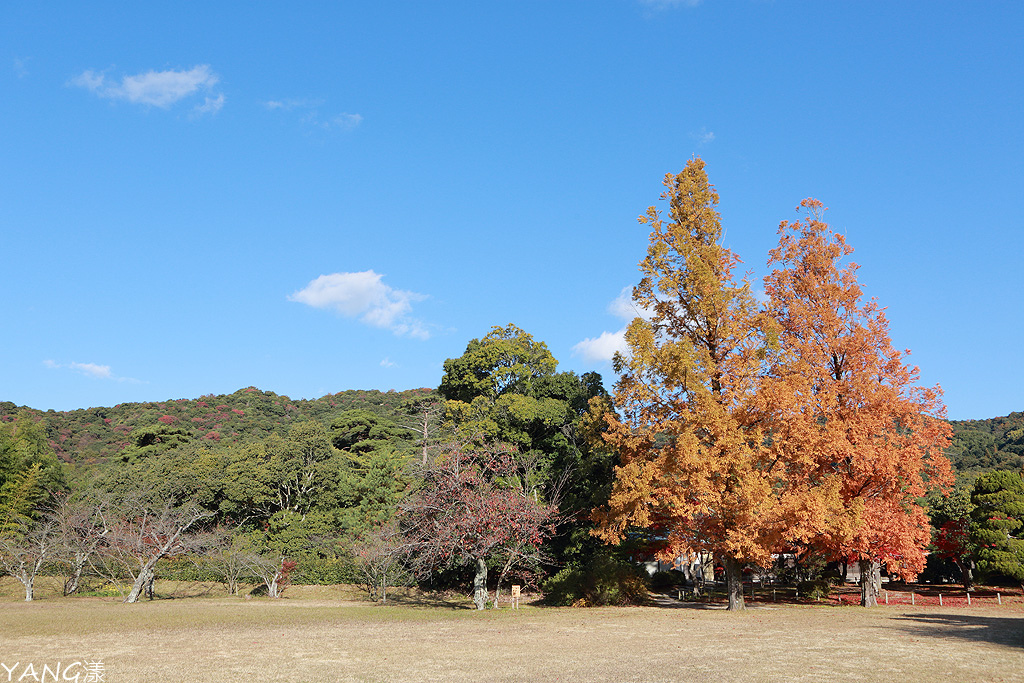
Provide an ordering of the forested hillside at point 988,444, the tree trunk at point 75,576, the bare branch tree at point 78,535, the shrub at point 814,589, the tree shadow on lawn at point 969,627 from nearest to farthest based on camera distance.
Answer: the tree shadow on lawn at point 969,627 → the bare branch tree at point 78,535 → the tree trunk at point 75,576 → the shrub at point 814,589 → the forested hillside at point 988,444

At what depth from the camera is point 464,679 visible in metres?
10.6

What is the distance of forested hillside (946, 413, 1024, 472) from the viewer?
48688mm

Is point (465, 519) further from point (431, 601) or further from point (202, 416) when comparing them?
point (202, 416)

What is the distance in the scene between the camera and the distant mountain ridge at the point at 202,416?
180 feet

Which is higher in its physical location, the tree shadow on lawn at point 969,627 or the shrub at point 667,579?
the tree shadow on lawn at point 969,627

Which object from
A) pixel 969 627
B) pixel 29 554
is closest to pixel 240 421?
pixel 29 554

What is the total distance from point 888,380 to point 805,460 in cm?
500

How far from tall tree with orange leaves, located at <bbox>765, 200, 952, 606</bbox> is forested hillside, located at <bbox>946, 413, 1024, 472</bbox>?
85.4 ft

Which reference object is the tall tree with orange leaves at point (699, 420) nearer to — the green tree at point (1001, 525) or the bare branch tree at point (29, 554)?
the green tree at point (1001, 525)

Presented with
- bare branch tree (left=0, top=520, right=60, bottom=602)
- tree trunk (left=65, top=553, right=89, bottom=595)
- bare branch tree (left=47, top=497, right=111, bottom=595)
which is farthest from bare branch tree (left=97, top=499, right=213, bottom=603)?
bare branch tree (left=0, top=520, right=60, bottom=602)

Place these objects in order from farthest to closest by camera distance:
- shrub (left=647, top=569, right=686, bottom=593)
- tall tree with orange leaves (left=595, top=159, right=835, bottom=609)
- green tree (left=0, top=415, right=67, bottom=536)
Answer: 1. shrub (left=647, top=569, right=686, bottom=593)
2. green tree (left=0, top=415, right=67, bottom=536)
3. tall tree with orange leaves (left=595, top=159, right=835, bottom=609)

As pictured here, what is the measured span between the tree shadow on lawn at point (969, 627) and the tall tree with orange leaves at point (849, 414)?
2.47 meters

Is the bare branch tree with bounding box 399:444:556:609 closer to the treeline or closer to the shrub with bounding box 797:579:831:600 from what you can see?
the treeline

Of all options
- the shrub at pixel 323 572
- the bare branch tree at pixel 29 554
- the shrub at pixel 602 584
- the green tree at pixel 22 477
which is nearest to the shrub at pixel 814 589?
the shrub at pixel 602 584
